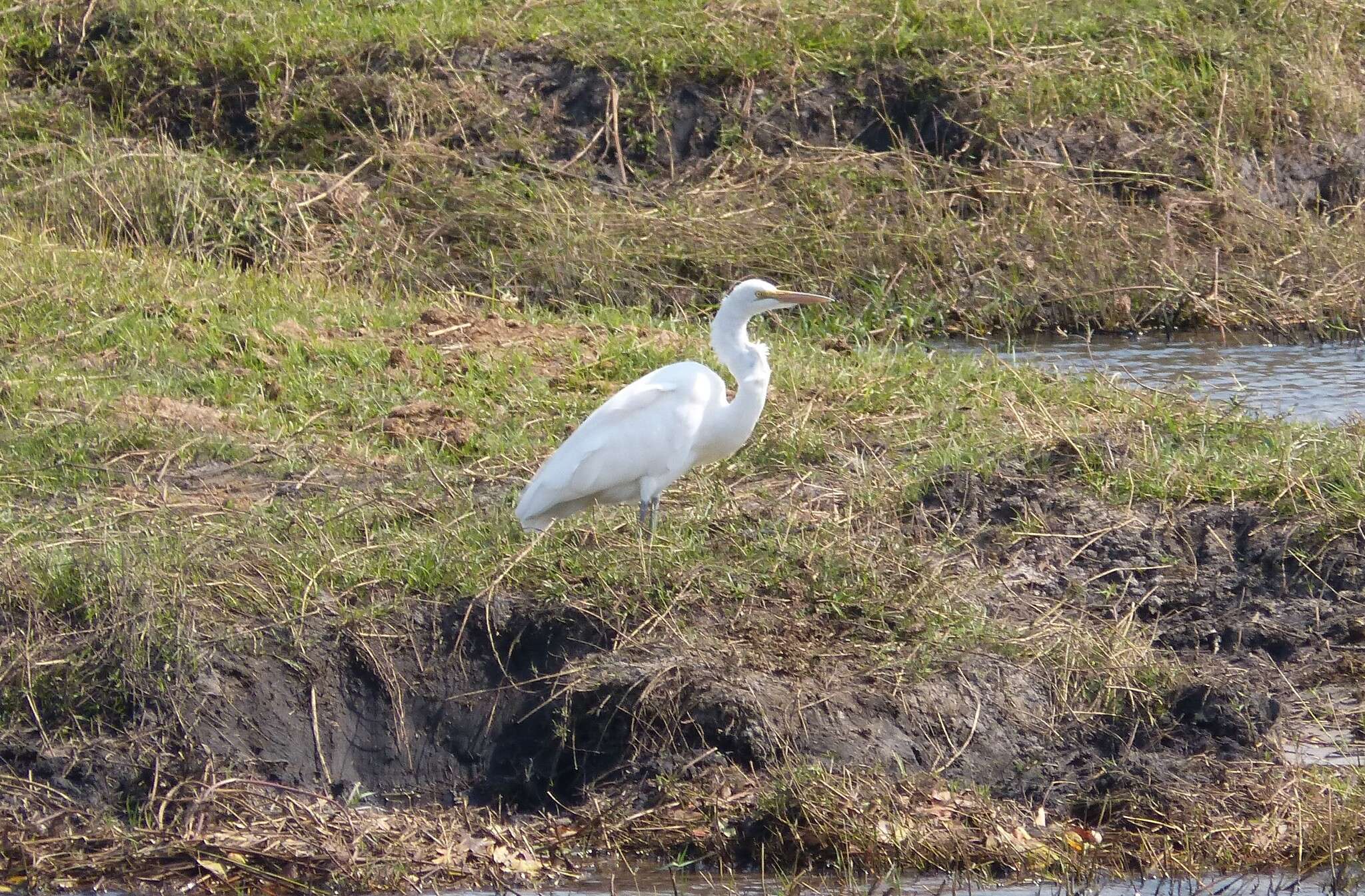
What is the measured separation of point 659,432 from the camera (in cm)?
573

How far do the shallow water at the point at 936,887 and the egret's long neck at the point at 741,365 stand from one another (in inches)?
65.8

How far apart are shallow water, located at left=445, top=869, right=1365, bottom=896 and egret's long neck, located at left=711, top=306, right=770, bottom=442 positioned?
65.8 inches

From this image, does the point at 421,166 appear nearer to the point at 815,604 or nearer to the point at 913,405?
the point at 913,405

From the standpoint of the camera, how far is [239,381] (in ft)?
24.1

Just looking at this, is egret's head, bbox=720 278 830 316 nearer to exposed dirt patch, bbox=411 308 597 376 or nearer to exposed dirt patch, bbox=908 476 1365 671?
exposed dirt patch, bbox=908 476 1365 671

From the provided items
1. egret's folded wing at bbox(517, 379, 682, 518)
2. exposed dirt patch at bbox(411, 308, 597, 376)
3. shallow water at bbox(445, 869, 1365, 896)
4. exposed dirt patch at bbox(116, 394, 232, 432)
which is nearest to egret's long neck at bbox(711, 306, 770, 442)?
egret's folded wing at bbox(517, 379, 682, 518)

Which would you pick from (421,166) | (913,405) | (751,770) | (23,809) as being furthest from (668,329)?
(23,809)

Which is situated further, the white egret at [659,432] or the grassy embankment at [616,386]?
the white egret at [659,432]

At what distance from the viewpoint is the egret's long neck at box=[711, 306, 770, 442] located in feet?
19.0

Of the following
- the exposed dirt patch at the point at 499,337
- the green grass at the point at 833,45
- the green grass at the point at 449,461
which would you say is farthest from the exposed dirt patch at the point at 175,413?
the green grass at the point at 833,45

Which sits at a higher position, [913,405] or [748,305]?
[748,305]

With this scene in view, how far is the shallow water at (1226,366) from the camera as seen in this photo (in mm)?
7934

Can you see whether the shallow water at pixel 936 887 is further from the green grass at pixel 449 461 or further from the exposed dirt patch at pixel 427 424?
the exposed dirt patch at pixel 427 424

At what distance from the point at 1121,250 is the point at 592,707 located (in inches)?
235
